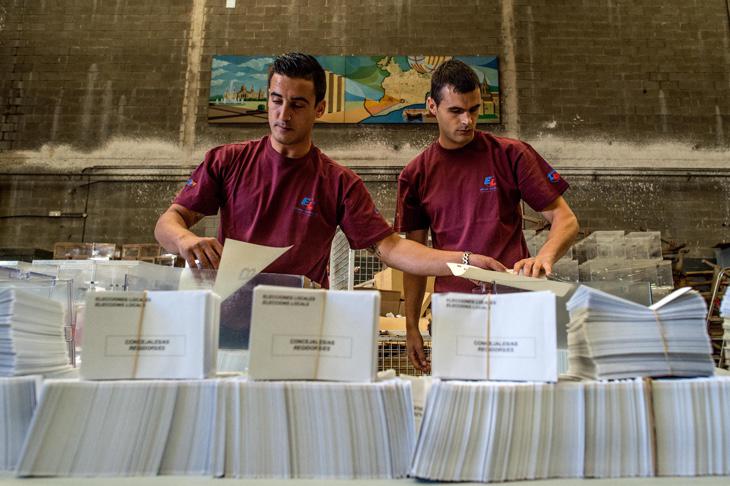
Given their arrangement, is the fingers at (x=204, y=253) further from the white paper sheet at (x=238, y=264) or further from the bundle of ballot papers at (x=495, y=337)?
the bundle of ballot papers at (x=495, y=337)

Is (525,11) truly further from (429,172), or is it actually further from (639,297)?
(639,297)

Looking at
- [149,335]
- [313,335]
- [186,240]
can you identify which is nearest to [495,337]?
[313,335]

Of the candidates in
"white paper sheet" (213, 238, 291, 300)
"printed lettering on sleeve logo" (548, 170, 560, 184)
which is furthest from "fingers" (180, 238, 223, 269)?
"printed lettering on sleeve logo" (548, 170, 560, 184)

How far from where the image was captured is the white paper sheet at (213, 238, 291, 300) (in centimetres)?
119

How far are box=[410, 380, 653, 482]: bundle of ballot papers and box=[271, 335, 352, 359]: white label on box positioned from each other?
0.15 metres

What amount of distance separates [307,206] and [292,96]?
36 centimetres

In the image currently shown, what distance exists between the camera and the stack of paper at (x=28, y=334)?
92 centimetres

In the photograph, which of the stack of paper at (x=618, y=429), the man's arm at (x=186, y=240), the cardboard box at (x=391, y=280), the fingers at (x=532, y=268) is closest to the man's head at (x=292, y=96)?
the man's arm at (x=186, y=240)

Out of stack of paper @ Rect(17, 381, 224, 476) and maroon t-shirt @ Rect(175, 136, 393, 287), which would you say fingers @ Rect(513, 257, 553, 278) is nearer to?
maroon t-shirt @ Rect(175, 136, 393, 287)

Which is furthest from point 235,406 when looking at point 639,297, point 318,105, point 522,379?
point 318,105

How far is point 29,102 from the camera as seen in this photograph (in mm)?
7426

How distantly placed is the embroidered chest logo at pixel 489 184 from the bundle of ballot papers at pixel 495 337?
1.15 metres

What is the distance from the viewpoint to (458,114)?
2041 mm

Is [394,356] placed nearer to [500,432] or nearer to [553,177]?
[553,177]
